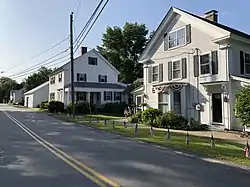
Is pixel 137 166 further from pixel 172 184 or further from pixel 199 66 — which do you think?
pixel 199 66

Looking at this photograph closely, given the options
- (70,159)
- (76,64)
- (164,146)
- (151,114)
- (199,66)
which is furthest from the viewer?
(76,64)

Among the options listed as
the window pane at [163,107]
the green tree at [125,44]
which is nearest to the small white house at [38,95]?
the green tree at [125,44]

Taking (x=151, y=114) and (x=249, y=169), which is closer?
(x=249, y=169)

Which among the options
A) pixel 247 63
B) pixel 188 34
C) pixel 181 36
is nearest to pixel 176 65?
pixel 181 36

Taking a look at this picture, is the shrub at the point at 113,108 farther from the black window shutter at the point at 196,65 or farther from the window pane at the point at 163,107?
the black window shutter at the point at 196,65

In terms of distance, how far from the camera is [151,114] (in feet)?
74.1

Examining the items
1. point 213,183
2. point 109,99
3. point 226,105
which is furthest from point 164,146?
point 109,99

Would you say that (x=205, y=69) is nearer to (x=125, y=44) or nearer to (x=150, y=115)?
(x=150, y=115)

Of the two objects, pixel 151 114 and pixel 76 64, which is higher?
pixel 76 64

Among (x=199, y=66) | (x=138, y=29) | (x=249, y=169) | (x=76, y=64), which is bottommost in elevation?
(x=249, y=169)

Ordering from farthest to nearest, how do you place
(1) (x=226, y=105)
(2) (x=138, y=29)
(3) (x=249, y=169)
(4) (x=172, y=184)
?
(2) (x=138, y=29)
(1) (x=226, y=105)
(3) (x=249, y=169)
(4) (x=172, y=184)

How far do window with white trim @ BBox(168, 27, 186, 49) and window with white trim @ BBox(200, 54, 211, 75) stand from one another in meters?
2.38

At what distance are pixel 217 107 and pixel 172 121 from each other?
320 centimetres

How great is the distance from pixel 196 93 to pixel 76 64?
25.4 meters
